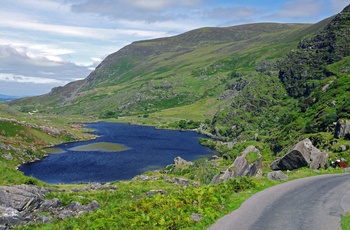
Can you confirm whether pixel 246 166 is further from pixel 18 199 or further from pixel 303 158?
pixel 18 199

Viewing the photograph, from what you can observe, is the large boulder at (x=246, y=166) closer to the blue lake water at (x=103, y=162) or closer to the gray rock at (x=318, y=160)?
the gray rock at (x=318, y=160)

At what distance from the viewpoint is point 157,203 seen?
26.4 meters

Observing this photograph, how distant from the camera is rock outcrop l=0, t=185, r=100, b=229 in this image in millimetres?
26730

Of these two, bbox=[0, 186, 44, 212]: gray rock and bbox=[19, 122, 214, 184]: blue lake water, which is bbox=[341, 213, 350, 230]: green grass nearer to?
bbox=[0, 186, 44, 212]: gray rock

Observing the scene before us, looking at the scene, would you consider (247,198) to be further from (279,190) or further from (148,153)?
(148,153)

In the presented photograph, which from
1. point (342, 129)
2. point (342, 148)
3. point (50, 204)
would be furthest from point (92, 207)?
point (342, 129)

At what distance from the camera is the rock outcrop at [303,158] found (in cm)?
4953

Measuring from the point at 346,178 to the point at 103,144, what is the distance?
559 ft

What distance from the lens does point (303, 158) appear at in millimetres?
49844

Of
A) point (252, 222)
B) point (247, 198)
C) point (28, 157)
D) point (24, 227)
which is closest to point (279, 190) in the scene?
point (247, 198)

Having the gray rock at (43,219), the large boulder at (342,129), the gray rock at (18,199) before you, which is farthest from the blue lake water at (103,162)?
the gray rock at (43,219)

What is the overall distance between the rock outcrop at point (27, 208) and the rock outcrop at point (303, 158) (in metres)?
32.5

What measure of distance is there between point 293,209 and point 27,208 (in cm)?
2552

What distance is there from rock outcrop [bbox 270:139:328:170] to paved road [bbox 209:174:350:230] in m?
16.8
